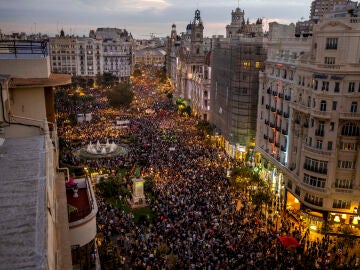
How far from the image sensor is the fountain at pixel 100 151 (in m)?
49.7

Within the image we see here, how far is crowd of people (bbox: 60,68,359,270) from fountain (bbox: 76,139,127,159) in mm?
1289

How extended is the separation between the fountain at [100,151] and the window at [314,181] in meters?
26.0


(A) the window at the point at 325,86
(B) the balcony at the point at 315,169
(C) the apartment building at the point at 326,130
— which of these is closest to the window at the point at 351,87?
(C) the apartment building at the point at 326,130

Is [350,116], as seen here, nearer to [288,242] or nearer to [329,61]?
[329,61]

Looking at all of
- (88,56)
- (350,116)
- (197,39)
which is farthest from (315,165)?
(88,56)

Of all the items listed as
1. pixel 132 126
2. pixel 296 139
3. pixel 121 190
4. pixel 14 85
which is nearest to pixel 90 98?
pixel 132 126

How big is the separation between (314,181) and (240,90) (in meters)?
21.6

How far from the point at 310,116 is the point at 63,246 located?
28.3 m

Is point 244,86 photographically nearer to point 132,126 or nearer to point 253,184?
point 253,184

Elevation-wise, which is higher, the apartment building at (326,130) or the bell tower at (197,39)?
the bell tower at (197,39)

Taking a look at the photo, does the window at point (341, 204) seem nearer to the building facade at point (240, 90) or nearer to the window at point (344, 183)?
the window at point (344, 183)

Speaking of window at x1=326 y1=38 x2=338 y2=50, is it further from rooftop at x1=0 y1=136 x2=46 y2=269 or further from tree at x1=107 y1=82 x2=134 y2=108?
tree at x1=107 y1=82 x2=134 y2=108

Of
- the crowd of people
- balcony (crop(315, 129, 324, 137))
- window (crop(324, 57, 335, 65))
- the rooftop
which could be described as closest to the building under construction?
the crowd of people

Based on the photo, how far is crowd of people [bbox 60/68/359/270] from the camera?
24828 mm
